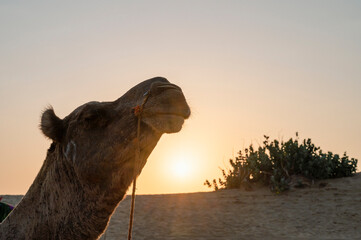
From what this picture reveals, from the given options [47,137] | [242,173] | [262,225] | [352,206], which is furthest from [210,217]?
[47,137]

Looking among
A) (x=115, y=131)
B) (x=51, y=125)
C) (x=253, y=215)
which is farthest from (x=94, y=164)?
(x=253, y=215)

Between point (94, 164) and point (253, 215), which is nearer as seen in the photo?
point (94, 164)

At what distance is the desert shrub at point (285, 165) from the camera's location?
16.1 metres

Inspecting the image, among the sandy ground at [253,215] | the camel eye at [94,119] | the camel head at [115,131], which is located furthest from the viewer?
the sandy ground at [253,215]

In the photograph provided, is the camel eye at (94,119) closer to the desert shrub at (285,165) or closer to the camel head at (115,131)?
the camel head at (115,131)

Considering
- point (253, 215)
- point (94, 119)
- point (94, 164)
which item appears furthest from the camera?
Answer: point (253, 215)

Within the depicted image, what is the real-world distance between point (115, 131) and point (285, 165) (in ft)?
45.7

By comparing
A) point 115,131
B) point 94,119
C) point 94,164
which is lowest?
point 94,164

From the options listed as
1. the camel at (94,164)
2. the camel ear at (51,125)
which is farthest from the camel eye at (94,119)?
the camel ear at (51,125)

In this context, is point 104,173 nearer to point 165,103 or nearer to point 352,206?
point 165,103

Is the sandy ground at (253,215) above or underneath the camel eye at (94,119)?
underneath

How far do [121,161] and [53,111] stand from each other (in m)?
0.84

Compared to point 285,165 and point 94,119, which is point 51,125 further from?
point 285,165

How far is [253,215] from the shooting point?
14461 millimetres
